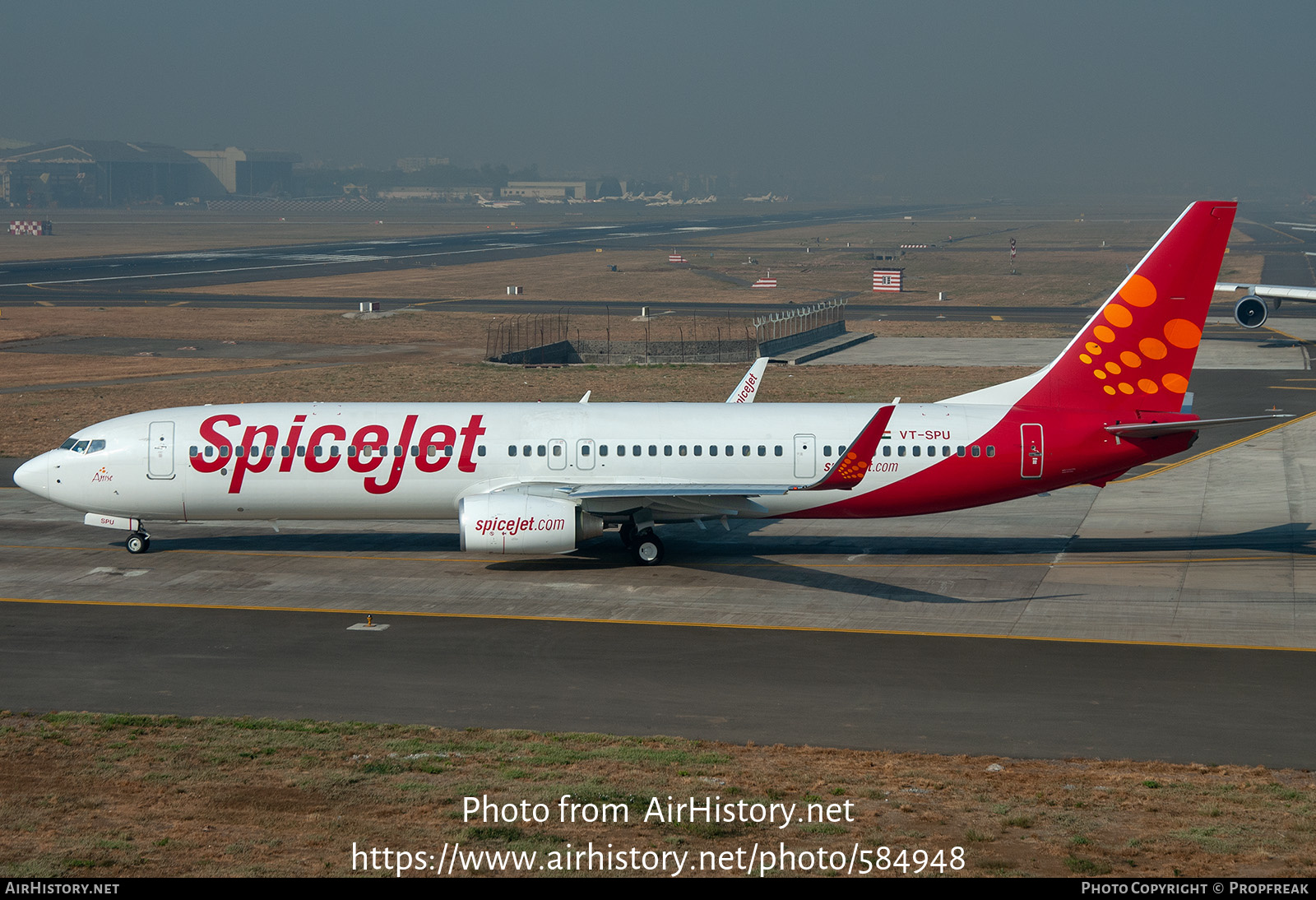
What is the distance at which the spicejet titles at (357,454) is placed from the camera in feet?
114

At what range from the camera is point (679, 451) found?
3519 cm

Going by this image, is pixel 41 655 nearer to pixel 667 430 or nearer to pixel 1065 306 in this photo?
pixel 667 430

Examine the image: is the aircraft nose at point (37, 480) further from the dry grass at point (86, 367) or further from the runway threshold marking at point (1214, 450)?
the runway threshold marking at point (1214, 450)

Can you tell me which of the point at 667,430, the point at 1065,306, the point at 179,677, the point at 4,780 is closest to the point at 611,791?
the point at 4,780

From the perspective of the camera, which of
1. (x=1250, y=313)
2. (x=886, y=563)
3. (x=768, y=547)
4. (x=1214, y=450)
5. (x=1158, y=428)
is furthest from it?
(x=1250, y=313)

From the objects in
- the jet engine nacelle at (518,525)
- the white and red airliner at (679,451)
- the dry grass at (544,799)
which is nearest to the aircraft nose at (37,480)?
the white and red airliner at (679,451)

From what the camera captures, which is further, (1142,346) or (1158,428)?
(1142,346)

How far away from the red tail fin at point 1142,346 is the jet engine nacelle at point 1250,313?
5903 cm

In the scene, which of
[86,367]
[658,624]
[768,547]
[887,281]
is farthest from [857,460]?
[887,281]

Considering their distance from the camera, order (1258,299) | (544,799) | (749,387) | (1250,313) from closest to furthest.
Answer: (544,799), (749,387), (1250,313), (1258,299)

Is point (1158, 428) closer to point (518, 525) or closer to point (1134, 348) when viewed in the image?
point (1134, 348)

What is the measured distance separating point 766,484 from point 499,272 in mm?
123690

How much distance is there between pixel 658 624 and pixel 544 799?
38.4 feet
